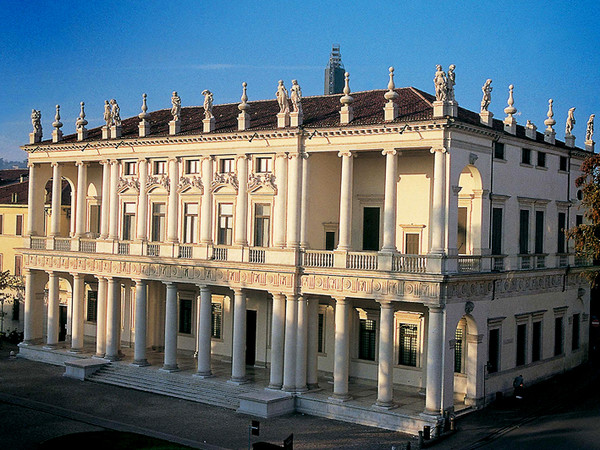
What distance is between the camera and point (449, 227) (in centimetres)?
3291

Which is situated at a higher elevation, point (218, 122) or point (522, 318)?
point (218, 122)

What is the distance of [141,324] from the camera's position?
1686 inches

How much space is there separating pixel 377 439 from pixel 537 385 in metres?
12.6

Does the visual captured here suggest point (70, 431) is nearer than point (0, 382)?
Yes

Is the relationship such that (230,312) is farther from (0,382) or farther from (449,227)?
(449,227)

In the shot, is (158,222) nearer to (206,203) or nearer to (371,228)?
(206,203)

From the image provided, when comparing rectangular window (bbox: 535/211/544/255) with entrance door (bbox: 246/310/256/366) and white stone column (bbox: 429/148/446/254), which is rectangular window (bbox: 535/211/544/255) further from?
entrance door (bbox: 246/310/256/366)

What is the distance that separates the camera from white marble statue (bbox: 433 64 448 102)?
32594 mm

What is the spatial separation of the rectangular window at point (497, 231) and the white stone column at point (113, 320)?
20881mm

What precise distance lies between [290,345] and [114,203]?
1484 centimetres

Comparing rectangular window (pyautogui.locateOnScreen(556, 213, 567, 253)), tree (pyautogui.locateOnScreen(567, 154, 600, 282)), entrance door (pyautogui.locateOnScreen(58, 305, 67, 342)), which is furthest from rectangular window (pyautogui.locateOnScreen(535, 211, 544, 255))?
entrance door (pyautogui.locateOnScreen(58, 305, 67, 342))

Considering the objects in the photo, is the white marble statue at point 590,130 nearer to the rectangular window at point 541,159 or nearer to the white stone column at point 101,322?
the rectangular window at point 541,159

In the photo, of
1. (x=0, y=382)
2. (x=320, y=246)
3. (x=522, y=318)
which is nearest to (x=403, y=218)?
(x=320, y=246)

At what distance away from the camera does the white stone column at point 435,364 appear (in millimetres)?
32156
